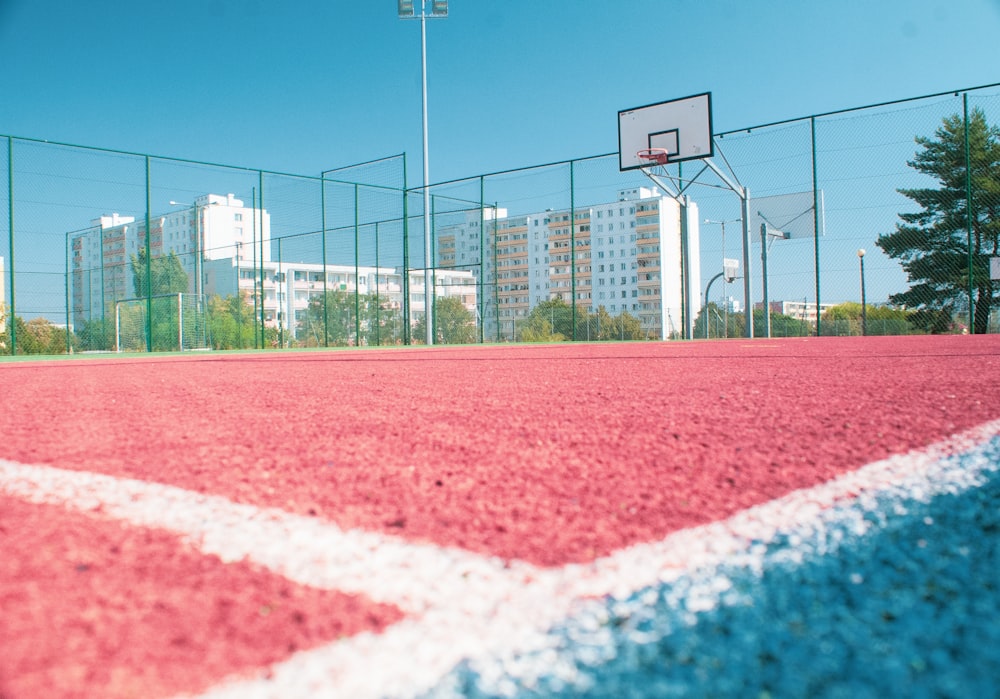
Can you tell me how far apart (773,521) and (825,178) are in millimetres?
15065

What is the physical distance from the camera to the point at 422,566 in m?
1.02

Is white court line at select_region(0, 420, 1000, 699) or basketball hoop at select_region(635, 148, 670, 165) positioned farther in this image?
basketball hoop at select_region(635, 148, 670, 165)

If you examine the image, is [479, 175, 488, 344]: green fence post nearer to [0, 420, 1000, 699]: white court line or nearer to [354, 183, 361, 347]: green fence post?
[354, 183, 361, 347]: green fence post

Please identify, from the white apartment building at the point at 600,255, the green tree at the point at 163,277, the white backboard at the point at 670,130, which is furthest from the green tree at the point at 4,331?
the white apartment building at the point at 600,255

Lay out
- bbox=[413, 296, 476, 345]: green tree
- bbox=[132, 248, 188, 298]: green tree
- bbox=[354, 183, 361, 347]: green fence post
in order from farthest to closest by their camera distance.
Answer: bbox=[132, 248, 188, 298]: green tree < bbox=[413, 296, 476, 345]: green tree < bbox=[354, 183, 361, 347]: green fence post

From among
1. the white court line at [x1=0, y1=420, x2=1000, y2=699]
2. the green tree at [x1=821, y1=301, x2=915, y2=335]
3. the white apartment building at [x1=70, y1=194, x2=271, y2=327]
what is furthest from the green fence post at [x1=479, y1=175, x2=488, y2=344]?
the white court line at [x1=0, y1=420, x2=1000, y2=699]

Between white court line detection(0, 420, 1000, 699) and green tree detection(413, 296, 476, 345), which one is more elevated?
green tree detection(413, 296, 476, 345)

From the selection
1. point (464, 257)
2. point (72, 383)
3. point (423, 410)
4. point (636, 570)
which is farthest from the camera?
point (464, 257)

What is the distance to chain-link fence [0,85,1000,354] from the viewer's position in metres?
13.2

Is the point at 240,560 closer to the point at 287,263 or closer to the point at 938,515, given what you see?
the point at 938,515

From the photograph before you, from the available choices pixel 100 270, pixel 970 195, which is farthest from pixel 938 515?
pixel 100 270

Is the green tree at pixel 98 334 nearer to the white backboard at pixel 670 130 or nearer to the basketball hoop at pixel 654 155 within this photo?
the white backboard at pixel 670 130

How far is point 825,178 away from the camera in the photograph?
1433 cm

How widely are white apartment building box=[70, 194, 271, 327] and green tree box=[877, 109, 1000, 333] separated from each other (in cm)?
1475
